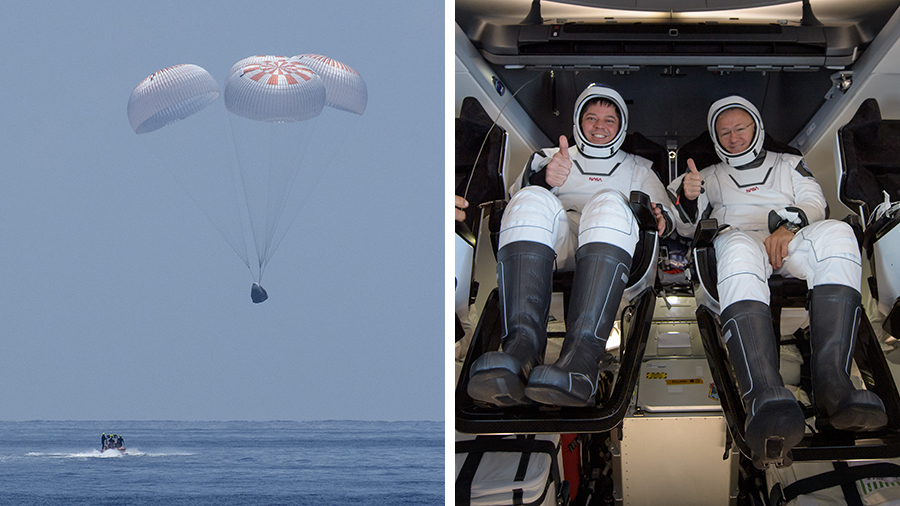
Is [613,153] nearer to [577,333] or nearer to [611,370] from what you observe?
[611,370]

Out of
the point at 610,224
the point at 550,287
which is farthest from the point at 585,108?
the point at 550,287

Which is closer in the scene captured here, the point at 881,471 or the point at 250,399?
the point at 881,471

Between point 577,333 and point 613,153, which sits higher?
point 613,153

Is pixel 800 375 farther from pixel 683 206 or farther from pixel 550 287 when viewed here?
pixel 550 287

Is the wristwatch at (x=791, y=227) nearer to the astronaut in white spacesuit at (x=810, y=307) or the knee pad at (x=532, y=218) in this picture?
the astronaut in white spacesuit at (x=810, y=307)

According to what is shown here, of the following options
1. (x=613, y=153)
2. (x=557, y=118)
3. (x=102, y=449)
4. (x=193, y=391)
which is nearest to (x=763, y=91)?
(x=557, y=118)
